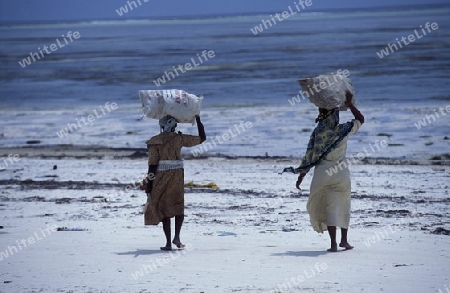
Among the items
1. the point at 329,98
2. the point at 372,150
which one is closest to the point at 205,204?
the point at 329,98

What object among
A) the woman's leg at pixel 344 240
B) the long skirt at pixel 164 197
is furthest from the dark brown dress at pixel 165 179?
the woman's leg at pixel 344 240

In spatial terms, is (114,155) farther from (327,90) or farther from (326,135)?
(327,90)

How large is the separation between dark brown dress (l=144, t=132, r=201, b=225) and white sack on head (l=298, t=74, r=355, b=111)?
4.04ft

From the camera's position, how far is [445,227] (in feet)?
34.9

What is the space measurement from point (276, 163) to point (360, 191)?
3.58 metres

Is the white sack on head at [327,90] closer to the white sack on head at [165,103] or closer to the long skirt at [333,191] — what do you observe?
the long skirt at [333,191]

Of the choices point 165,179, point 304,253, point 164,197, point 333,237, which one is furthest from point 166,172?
point 333,237

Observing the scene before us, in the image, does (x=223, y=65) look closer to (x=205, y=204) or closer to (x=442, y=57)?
(x=442, y=57)

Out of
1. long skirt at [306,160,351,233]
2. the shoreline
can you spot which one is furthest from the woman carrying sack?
the shoreline

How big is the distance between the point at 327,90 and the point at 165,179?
5.89 ft

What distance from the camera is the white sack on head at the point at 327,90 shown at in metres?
8.83

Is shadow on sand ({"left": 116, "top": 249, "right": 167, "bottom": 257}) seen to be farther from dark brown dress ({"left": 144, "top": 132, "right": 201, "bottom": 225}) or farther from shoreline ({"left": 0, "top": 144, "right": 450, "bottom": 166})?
shoreline ({"left": 0, "top": 144, "right": 450, "bottom": 166})

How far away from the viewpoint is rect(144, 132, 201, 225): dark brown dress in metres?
9.30

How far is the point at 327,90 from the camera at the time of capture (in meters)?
8.84
